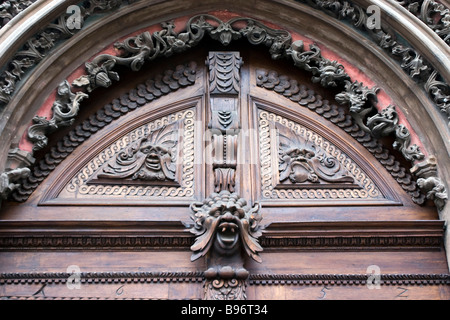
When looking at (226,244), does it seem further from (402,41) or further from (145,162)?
(402,41)

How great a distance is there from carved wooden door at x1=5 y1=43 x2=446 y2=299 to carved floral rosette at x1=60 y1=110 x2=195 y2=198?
11 millimetres

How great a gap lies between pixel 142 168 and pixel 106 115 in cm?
64

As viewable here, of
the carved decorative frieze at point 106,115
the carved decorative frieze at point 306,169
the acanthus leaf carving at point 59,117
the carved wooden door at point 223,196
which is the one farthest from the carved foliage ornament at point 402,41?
the acanthus leaf carving at point 59,117

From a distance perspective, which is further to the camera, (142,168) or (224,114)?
(224,114)

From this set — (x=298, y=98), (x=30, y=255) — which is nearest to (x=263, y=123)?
(x=298, y=98)

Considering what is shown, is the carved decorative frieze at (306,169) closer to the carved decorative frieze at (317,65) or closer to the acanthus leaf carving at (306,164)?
the acanthus leaf carving at (306,164)

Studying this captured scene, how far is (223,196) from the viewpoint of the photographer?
5000 millimetres

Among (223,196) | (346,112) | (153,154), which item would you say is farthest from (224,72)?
(223,196)

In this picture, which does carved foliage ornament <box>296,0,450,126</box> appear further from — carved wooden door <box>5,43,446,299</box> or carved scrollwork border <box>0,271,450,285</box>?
carved scrollwork border <box>0,271,450,285</box>

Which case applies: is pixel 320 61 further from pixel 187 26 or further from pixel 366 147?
pixel 187 26

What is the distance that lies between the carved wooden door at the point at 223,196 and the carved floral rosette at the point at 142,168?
1cm

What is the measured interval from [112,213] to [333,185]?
5.98 feet

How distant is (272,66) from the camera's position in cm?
604

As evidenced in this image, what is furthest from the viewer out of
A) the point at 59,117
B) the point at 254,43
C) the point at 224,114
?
the point at 254,43
